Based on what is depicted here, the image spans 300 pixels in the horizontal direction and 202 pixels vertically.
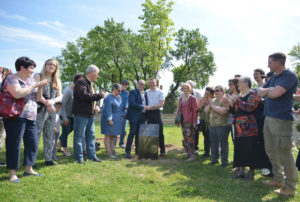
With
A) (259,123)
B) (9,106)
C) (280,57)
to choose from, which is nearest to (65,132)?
(9,106)

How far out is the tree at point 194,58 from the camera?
120ft

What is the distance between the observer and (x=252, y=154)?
14.2ft

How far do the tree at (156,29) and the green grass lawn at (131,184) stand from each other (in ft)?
67.0

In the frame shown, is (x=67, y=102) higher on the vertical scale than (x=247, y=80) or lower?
lower

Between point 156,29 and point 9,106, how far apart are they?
75.8ft

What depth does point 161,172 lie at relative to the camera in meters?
4.80

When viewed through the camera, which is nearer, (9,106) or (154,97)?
(9,106)

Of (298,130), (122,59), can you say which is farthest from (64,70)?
(298,130)

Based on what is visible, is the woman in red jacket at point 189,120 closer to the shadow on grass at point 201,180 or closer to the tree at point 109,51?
the shadow on grass at point 201,180

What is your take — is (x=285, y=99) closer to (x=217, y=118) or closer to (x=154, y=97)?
(x=217, y=118)

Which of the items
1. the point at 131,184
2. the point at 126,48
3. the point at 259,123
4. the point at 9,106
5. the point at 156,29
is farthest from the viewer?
the point at 126,48

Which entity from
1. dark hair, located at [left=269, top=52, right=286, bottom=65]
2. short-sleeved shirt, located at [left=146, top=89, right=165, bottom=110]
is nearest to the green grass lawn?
short-sleeved shirt, located at [left=146, top=89, right=165, bottom=110]

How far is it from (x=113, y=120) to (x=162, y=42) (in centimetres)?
2041

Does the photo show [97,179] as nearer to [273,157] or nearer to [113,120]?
[113,120]
